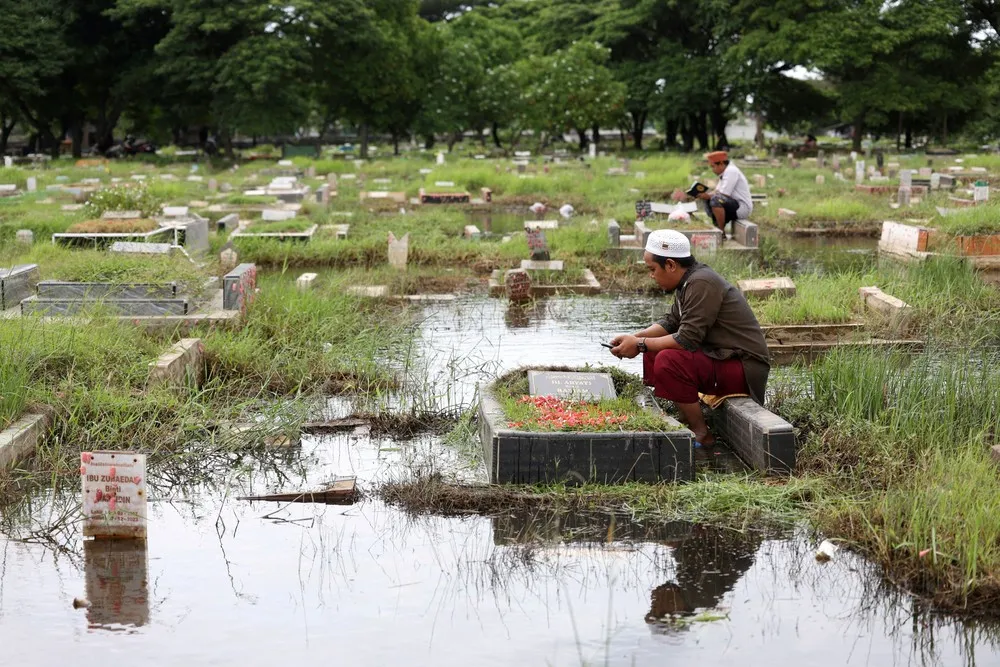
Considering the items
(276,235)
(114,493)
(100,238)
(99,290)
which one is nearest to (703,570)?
(114,493)

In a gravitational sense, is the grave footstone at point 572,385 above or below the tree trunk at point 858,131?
below

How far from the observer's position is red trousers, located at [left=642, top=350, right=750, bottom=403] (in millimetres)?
7500

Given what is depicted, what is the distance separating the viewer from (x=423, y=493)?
6.89 meters

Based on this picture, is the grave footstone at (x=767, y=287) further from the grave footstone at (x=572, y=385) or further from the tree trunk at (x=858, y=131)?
the tree trunk at (x=858, y=131)

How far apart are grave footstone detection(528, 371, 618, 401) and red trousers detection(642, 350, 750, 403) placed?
30cm

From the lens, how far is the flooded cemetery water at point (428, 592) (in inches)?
198

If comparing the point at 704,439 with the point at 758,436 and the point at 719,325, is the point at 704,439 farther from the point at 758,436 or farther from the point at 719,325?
the point at 719,325

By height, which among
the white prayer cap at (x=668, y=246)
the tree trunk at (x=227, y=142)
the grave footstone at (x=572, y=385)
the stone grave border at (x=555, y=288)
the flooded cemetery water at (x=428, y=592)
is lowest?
the flooded cemetery water at (x=428, y=592)

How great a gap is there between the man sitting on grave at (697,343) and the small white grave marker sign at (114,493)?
2968 millimetres

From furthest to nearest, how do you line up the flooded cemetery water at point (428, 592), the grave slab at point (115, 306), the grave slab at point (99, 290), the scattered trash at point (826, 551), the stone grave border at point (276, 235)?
1. the stone grave border at point (276, 235)
2. the grave slab at point (99, 290)
3. the grave slab at point (115, 306)
4. the scattered trash at point (826, 551)
5. the flooded cemetery water at point (428, 592)

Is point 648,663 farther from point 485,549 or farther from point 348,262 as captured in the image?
point 348,262

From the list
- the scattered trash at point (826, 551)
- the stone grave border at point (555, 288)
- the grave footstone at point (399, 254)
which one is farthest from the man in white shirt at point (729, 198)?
the scattered trash at point (826, 551)

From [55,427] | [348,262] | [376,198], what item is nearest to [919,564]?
[55,427]

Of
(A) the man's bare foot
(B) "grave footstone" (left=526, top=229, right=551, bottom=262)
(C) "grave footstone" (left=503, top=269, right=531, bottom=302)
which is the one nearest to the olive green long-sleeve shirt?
(A) the man's bare foot
